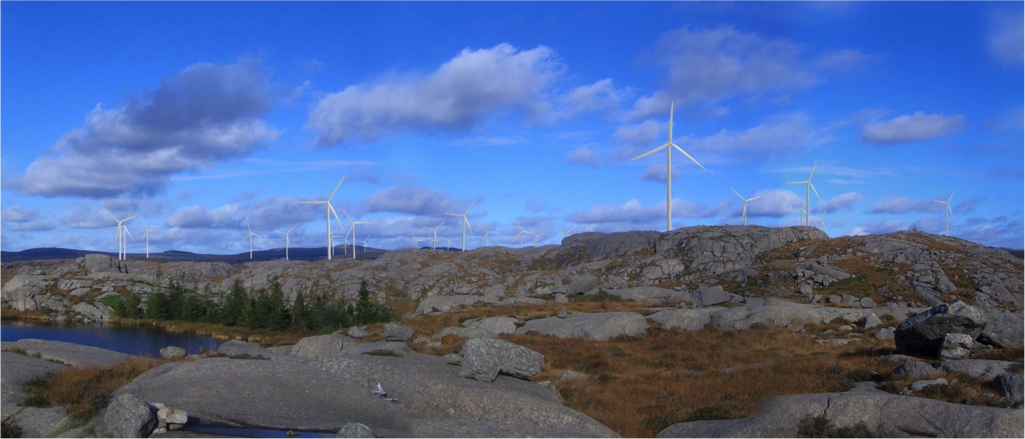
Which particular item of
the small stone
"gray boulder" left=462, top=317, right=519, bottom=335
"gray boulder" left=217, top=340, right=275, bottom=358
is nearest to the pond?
"gray boulder" left=462, top=317, right=519, bottom=335

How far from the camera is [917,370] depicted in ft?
69.4

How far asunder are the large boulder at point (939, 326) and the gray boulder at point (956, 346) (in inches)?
15.4

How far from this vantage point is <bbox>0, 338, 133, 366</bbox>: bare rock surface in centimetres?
2202

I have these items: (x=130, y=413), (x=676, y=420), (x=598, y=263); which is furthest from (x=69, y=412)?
(x=598, y=263)

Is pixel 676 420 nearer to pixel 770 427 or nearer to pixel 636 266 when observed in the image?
pixel 770 427

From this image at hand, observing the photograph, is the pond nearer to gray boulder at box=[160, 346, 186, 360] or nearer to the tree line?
the tree line

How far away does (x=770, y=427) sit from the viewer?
1684 centimetres

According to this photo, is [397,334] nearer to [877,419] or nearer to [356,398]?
[356,398]

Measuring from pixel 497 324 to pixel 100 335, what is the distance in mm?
82788

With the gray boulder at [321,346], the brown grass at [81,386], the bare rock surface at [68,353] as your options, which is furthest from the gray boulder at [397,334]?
the brown grass at [81,386]

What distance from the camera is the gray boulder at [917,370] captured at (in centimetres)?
2072

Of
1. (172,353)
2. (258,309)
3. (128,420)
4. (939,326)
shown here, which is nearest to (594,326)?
(939,326)

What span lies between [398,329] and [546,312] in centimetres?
1950

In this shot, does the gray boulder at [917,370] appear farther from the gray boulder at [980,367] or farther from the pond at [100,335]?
the pond at [100,335]
